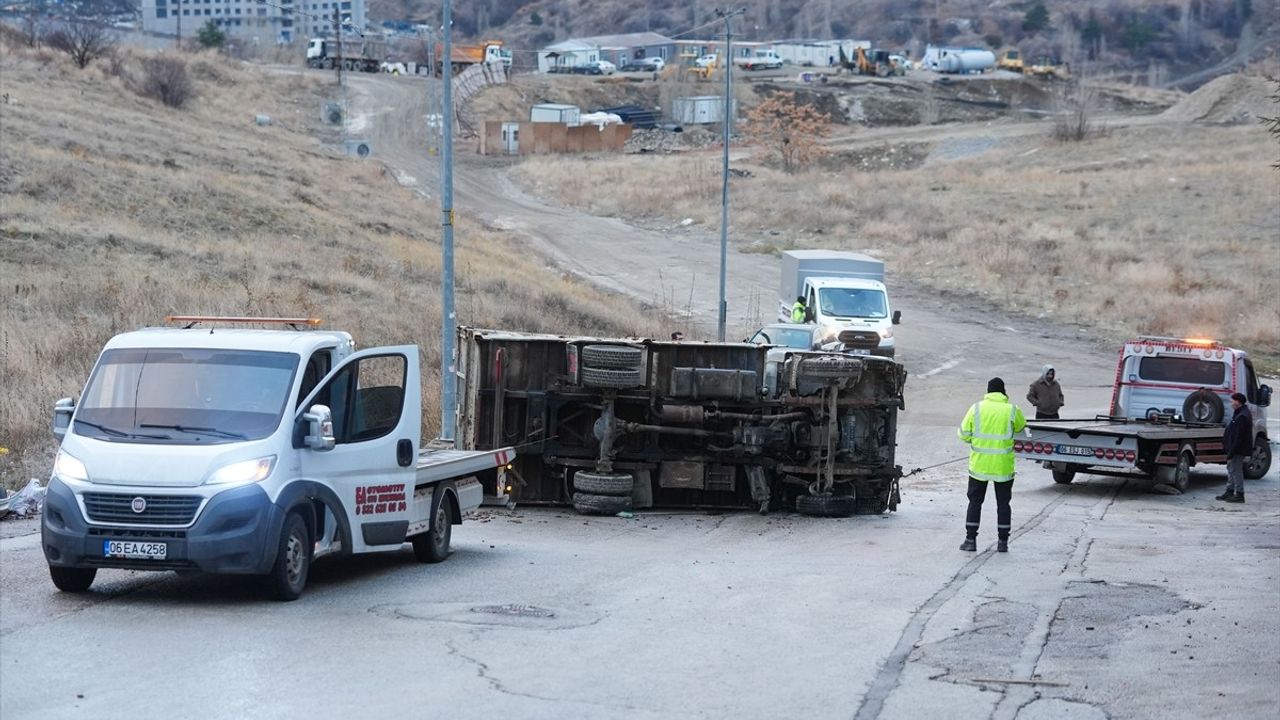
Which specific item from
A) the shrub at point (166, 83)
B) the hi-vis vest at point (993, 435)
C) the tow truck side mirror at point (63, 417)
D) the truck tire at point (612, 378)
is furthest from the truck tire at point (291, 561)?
the shrub at point (166, 83)

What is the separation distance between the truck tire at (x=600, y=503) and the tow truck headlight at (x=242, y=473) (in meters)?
6.49

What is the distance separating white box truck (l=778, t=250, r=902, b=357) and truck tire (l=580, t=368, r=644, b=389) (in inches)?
673

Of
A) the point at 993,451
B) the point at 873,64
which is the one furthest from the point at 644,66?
the point at 993,451

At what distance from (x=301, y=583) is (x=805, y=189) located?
197ft

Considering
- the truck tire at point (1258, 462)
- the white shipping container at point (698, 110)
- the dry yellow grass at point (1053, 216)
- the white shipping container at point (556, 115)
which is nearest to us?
the truck tire at point (1258, 462)

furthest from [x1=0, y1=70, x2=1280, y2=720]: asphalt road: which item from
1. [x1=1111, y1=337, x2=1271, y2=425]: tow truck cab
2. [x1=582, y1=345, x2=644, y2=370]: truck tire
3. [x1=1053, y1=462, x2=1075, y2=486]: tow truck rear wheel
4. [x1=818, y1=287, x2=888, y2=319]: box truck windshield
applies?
[x1=818, y1=287, x2=888, y2=319]: box truck windshield

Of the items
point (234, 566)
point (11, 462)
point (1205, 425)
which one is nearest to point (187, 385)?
point (234, 566)

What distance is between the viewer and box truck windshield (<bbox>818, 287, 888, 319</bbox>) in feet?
116

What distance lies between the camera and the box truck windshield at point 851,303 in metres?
35.5

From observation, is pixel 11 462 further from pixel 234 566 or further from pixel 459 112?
pixel 459 112

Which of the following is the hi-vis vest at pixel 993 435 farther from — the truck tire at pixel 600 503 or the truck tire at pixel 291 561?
the truck tire at pixel 291 561

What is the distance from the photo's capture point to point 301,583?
11469mm

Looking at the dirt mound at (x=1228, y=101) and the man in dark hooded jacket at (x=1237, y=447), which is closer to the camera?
the man in dark hooded jacket at (x=1237, y=447)

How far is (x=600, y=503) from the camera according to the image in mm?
17281
